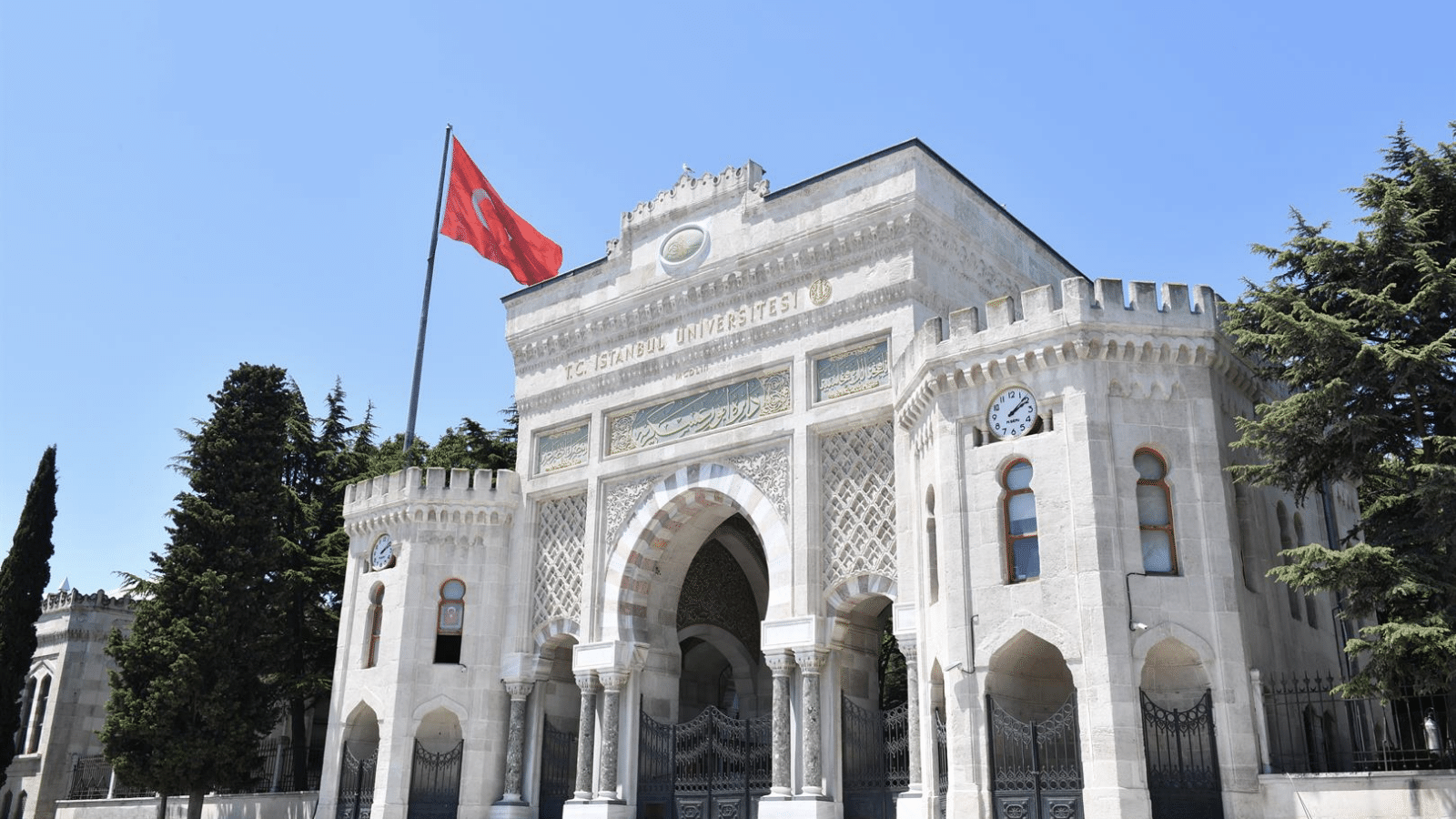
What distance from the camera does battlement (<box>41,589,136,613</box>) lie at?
34.0m

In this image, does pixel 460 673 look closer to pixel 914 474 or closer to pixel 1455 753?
pixel 914 474

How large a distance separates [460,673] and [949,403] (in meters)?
10.9

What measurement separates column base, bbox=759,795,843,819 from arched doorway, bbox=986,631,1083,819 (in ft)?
12.0

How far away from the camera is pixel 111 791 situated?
29516 mm

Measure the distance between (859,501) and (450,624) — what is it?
859 cm

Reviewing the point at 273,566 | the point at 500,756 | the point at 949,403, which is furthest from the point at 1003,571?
the point at 273,566

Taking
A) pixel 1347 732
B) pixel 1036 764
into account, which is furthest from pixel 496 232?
pixel 1347 732

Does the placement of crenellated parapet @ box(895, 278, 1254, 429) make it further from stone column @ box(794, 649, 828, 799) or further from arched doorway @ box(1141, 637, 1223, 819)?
stone column @ box(794, 649, 828, 799)

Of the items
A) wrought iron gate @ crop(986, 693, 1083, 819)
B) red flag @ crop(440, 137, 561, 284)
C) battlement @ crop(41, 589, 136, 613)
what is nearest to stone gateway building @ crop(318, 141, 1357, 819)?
wrought iron gate @ crop(986, 693, 1083, 819)

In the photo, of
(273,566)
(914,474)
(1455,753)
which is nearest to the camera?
(1455,753)

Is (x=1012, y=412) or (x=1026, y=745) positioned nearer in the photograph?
(x=1026, y=745)

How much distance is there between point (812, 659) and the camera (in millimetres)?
18250

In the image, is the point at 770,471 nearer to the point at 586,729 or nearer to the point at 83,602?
the point at 586,729

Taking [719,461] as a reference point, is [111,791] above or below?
below
